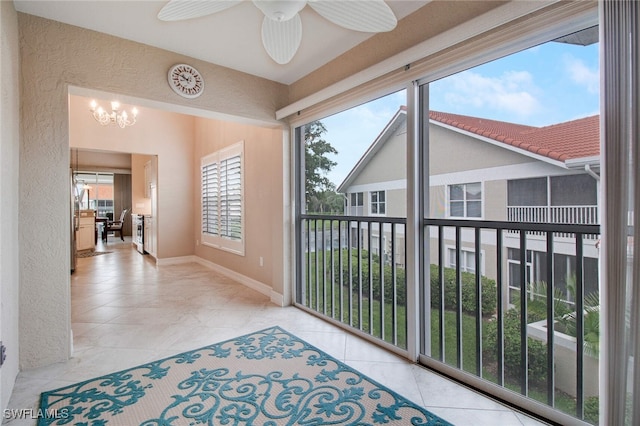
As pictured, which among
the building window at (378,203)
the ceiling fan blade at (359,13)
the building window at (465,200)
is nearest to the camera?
the ceiling fan blade at (359,13)

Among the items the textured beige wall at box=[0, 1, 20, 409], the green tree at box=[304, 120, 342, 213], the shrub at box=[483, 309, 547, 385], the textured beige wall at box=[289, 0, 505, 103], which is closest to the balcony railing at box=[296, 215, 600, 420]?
the shrub at box=[483, 309, 547, 385]

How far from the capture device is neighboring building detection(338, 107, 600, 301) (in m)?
1.51

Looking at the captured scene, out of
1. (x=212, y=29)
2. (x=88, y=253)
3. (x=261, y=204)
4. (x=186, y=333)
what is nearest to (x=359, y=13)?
(x=212, y=29)

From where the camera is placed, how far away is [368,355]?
2.27m

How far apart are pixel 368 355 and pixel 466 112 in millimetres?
1823

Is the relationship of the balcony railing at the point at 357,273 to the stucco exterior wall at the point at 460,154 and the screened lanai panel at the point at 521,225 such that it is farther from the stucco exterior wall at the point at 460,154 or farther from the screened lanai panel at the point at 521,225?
the stucco exterior wall at the point at 460,154

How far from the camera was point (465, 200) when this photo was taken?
1.98m

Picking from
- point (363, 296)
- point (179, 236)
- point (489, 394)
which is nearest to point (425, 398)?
point (489, 394)

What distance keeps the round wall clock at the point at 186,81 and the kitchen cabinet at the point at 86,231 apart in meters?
6.51

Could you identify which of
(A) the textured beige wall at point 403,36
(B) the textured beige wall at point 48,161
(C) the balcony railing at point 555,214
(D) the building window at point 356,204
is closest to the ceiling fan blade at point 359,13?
(A) the textured beige wall at point 403,36

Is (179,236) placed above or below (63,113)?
below

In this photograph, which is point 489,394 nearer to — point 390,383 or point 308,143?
point 390,383

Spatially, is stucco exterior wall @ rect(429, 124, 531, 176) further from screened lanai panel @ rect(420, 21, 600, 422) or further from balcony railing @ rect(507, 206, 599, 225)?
balcony railing @ rect(507, 206, 599, 225)

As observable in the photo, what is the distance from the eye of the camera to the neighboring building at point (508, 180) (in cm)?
151
